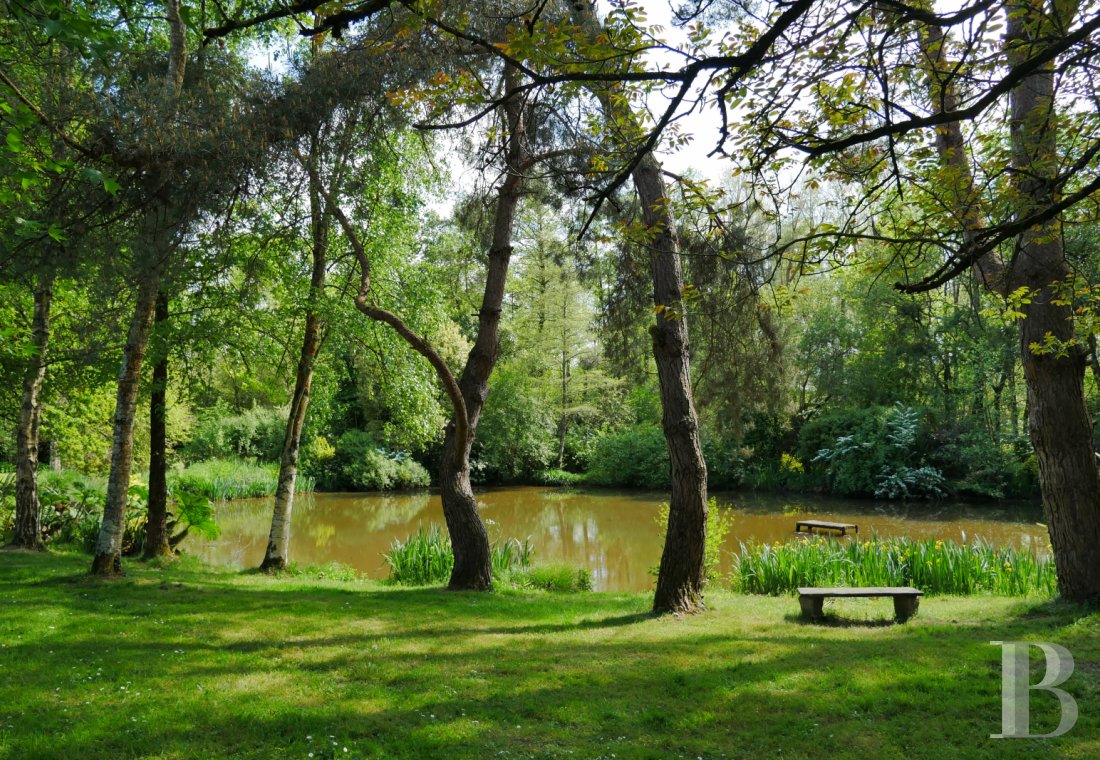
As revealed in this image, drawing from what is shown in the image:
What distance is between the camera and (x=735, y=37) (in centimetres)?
387

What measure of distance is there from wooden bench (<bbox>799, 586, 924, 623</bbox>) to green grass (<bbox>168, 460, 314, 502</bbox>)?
18.4m

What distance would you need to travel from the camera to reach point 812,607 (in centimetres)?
655

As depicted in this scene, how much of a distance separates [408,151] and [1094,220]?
818 centimetres

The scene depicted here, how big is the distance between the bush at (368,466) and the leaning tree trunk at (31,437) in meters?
15.1

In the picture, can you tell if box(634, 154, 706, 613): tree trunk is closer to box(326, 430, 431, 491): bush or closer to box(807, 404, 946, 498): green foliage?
box(807, 404, 946, 498): green foliage

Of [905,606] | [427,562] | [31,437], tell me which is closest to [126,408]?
[31,437]

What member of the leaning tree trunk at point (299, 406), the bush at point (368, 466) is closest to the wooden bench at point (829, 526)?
the leaning tree trunk at point (299, 406)

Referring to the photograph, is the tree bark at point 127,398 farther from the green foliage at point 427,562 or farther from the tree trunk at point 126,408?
the green foliage at point 427,562

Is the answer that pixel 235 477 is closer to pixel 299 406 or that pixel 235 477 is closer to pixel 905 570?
pixel 299 406

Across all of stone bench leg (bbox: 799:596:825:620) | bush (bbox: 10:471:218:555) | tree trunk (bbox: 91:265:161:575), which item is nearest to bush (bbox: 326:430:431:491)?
bush (bbox: 10:471:218:555)

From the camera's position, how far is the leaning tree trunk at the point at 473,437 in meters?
8.15

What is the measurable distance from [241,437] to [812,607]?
22438mm

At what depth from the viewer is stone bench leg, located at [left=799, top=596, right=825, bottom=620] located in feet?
21.4

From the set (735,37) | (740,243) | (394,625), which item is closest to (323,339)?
(394,625)
